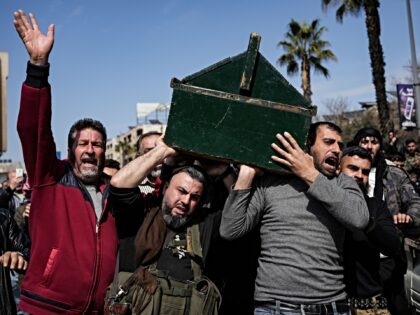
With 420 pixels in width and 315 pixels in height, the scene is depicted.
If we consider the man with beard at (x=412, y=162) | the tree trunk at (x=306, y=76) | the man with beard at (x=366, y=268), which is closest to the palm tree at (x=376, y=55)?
the man with beard at (x=412, y=162)

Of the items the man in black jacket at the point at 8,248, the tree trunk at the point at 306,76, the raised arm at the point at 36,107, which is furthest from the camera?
the tree trunk at the point at 306,76

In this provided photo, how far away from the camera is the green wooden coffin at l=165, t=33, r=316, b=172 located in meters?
2.53

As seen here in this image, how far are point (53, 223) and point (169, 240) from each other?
74 cm

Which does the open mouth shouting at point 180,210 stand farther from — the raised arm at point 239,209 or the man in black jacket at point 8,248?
the man in black jacket at point 8,248

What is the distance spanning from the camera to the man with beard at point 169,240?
255cm

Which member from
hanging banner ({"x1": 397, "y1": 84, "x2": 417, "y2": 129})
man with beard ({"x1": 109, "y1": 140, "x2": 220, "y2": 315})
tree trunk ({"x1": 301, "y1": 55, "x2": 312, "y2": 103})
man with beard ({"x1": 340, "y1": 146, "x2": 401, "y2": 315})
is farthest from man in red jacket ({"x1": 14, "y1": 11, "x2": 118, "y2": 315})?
tree trunk ({"x1": 301, "y1": 55, "x2": 312, "y2": 103})

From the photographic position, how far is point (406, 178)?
4.60m

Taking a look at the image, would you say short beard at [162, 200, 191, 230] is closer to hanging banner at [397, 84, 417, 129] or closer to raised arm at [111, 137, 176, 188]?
raised arm at [111, 137, 176, 188]

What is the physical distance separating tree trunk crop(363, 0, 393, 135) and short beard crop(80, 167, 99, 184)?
1287 cm

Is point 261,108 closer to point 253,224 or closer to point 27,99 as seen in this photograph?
point 253,224

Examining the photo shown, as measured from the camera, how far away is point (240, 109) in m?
2.54

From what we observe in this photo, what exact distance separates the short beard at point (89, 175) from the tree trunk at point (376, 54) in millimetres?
12872

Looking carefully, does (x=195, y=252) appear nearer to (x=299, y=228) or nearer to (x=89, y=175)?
(x=299, y=228)

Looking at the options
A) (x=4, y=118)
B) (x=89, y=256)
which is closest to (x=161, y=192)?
(x=89, y=256)
